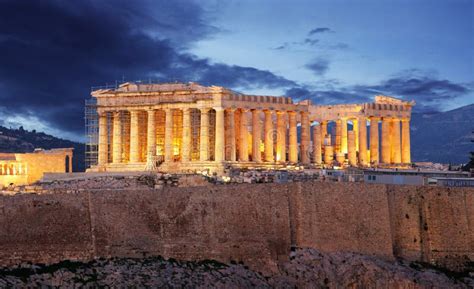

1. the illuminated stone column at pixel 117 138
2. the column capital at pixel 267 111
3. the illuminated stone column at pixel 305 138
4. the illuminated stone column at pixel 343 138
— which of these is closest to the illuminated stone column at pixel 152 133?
the illuminated stone column at pixel 117 138

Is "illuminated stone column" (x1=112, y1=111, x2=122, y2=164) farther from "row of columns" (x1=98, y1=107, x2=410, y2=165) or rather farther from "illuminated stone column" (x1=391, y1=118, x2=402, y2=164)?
"illuminated stone column" (x1=391, y1=118, x2=402, y2=164)

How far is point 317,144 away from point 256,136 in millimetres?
8938

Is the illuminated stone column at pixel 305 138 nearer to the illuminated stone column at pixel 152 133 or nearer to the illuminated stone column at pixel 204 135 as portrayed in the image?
the illuminated stone column at pixel 204 135

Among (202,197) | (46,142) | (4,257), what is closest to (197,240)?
(202,197)

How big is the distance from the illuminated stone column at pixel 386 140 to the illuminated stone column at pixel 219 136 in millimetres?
19067

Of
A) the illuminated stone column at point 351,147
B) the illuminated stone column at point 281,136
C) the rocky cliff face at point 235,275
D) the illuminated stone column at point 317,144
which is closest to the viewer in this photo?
the rocky cliff face at point 235,275

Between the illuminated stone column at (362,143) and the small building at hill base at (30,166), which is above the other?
the illuminated stone column at (362,143)

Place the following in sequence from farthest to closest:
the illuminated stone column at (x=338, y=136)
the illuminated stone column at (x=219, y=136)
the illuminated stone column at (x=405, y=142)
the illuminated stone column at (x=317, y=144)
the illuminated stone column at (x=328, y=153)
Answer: the illuminated stone column at (x=338, y=136) < the illuminated stone column at (x=405, y=142) < the illuminated stone column at (x=328, y=153) < the illuminated stone column at (x=317, y=144) < the illuminated stone column at (x=219, y=136)

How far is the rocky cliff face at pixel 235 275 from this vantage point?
4847 cm

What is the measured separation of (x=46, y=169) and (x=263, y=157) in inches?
871

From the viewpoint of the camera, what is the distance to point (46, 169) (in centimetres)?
8494

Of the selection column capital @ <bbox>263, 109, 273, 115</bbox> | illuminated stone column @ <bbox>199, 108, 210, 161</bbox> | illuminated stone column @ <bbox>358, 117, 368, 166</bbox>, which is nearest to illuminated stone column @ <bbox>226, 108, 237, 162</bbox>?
illuminated stone column @ <bbox>199, 108, 210, 161</bbox>

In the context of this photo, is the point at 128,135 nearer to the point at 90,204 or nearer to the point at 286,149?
the point at 286,149

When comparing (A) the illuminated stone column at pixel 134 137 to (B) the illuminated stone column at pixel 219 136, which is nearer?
(B) the illuminated stone column at pixel 219 136
